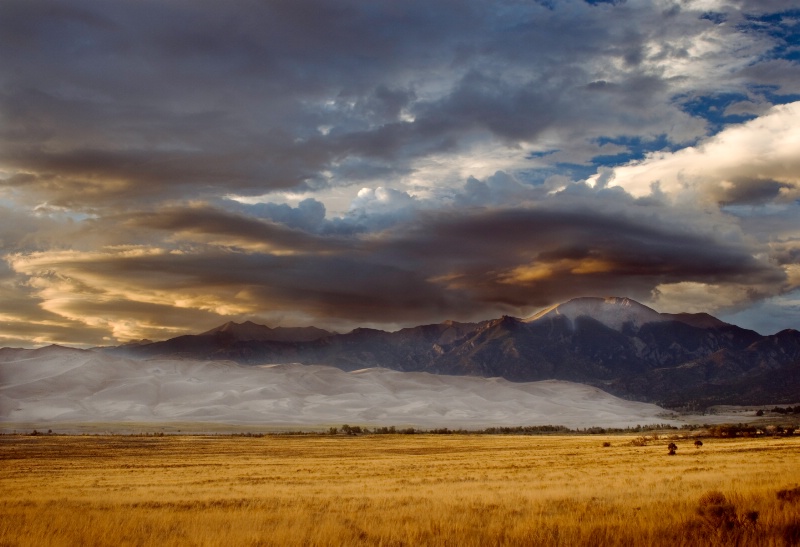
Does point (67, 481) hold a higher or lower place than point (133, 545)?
lower

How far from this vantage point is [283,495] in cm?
2947

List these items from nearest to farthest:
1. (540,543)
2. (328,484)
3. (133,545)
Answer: (540,543) → (133,545) → (328,484)

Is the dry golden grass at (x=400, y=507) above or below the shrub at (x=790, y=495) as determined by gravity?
below

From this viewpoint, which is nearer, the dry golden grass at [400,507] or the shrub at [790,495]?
the dry golden grass at [400,507]

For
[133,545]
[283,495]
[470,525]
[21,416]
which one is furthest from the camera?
[21,416]

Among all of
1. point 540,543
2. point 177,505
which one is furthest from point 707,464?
point 540,543

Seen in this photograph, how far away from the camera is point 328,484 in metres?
36.2

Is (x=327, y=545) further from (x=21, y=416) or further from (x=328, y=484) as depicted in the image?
(x=21, y=416)

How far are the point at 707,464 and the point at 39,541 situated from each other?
36346 millimetres

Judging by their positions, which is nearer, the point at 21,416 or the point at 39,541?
the point at 39,541

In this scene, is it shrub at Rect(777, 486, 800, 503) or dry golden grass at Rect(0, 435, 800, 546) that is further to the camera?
shrub at Rect(777, 486, 800, 503)

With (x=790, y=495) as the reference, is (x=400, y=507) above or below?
below

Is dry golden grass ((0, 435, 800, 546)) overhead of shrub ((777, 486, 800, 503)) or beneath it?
beneath

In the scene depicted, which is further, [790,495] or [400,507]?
[400,507]
